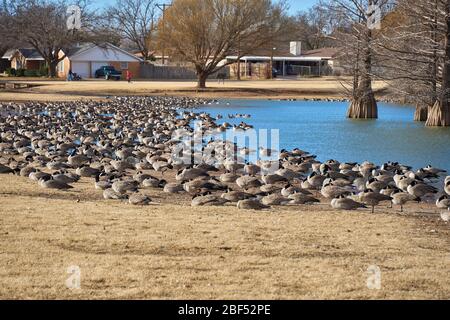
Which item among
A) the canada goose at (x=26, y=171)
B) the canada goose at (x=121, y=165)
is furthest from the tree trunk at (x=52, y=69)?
the canada goose at (x=26, y=171)

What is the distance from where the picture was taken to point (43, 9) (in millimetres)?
86250

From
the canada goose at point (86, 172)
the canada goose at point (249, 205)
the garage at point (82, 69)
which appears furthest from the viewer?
the garage at point (82, 69)

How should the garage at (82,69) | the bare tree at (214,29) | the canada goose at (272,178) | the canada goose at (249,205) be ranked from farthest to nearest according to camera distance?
the garage at (82,69)
the bare tree at (214,29)
the canada goose at (272,178)
the canada goose at (249,205)

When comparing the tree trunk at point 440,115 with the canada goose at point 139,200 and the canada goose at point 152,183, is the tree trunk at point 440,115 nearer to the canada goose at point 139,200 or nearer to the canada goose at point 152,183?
the canada goose at point 152,183

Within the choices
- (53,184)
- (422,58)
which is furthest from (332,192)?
(422,58)

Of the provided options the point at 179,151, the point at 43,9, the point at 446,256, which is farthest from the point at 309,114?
the point at 43,9

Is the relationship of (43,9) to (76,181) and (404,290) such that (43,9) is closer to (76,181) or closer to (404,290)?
A: (76,181)

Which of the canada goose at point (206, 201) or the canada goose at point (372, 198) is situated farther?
the canada goose at point (372, 198)

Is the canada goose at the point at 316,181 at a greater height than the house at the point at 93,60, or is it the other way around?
the house at the point at 93,60

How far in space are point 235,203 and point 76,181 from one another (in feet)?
14.1

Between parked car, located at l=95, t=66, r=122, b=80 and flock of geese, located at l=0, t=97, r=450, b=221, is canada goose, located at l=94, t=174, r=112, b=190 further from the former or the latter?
parked car, located at l=95, t=66, r=122, b=80

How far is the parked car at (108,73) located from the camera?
88.4m

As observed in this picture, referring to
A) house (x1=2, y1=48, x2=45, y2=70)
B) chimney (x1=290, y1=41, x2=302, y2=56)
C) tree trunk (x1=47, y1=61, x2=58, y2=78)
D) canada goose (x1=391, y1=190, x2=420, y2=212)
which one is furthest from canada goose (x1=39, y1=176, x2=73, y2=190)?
chimney (x1=290, y1=41, x2=302, y2=56)

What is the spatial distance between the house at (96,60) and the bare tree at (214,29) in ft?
94.5
